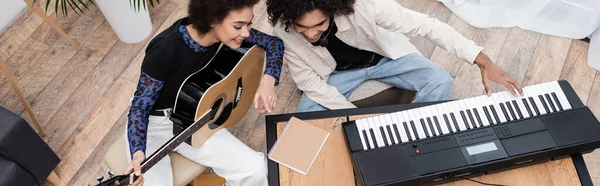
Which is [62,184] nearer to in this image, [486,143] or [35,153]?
[35,153]

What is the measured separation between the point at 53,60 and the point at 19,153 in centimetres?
92

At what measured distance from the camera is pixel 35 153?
2.22 metres

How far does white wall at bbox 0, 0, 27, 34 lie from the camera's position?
2.97m

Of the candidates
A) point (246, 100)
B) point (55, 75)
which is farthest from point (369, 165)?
point (55, 75)

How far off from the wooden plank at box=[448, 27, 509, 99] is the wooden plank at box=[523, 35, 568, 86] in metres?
0.19

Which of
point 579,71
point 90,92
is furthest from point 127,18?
point 579,71

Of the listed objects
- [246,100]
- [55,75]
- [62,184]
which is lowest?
[62,184]

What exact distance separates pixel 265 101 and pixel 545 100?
956mm

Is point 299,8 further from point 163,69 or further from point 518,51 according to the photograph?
point 518,51

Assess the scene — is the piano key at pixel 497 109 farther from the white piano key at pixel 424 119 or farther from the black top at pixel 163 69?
the black top at pixel 163 69

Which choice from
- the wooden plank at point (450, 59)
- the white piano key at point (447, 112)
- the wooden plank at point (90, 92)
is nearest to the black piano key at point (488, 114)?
the white piano key at point (447, 112)

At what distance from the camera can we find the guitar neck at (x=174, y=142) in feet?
5.49

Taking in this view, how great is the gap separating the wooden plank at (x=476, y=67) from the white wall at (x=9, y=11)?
2480 mm

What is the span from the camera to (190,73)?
6.17 ft
